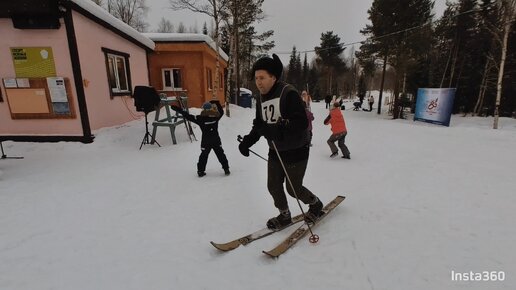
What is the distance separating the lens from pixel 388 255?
275 cm

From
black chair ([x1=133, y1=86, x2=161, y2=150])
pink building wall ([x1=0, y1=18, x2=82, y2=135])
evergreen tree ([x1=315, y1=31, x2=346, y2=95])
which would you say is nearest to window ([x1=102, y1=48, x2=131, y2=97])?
pink building wall ([x1=0, y1=18, x2=82, y2=135])

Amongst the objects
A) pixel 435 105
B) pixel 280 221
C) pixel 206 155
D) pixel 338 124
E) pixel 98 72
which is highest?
pixel 98 72

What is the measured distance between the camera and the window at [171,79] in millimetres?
13656

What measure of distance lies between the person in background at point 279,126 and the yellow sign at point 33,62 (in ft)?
24.0

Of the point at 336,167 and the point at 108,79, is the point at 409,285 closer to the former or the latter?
the point at 336,167

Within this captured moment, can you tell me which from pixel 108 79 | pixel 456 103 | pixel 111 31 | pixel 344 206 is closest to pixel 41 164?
pixel 108 79

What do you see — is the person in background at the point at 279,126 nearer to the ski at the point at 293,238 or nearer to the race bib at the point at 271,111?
the race bib at the point at 271,111

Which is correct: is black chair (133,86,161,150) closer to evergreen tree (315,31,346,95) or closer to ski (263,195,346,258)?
ski (263,195,346,258)

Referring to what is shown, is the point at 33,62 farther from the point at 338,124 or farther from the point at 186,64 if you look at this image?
the point at 338,124

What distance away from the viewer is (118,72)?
991 centimetres

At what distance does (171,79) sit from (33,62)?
265 inches

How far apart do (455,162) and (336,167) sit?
3155mm

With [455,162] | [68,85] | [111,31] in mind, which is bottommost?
[455,162]

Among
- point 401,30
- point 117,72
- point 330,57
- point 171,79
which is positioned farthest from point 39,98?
point 330,57
